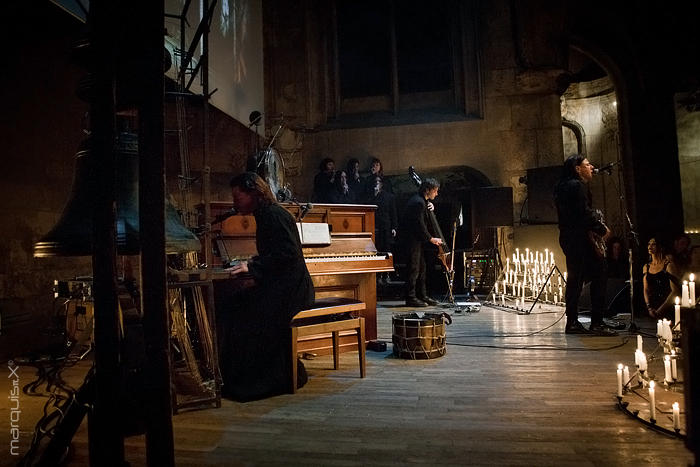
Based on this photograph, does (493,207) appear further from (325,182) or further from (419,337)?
(419,337)

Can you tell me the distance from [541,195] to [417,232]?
8.90ft

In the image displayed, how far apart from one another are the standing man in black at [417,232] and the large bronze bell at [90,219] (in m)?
4.84

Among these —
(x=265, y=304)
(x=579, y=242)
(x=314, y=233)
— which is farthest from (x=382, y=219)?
(x=265, y=304)

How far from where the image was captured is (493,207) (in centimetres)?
794

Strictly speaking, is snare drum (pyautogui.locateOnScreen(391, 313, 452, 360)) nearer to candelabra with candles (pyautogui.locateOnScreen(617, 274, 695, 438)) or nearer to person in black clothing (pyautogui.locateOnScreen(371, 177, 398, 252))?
candelabra with candles (pyautogui.locateOnScreen(617, 274, 695, 438))

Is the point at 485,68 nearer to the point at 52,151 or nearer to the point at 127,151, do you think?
the point at 52,151

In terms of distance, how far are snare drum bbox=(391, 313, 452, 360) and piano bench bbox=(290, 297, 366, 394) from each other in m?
0.57

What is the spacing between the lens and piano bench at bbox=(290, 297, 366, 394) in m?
3.02

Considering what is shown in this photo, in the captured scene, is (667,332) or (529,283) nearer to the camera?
(667,332)

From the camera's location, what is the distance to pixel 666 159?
20.5 feet

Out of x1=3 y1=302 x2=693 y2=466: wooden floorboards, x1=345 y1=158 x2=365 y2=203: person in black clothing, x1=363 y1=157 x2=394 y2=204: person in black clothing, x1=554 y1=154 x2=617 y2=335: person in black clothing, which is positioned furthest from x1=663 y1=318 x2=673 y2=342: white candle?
x1=345 y1=158 x2=365 y2=203: person in black clothing

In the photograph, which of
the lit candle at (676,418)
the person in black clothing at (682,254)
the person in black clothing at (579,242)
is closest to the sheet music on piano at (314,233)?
the person in black clothing at (579,242)

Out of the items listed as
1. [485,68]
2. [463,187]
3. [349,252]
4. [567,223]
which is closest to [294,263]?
[349,252]

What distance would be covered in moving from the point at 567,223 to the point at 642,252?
257cm
